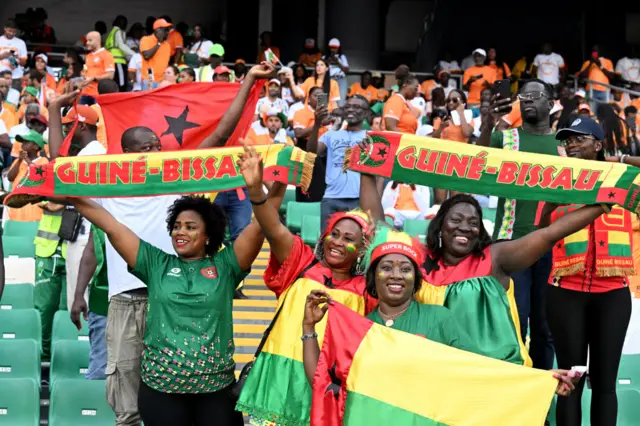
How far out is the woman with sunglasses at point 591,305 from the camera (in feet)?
20.2

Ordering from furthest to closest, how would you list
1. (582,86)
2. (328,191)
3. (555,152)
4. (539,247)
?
(582,86) < (328,191) < (555,152) < (539,247)

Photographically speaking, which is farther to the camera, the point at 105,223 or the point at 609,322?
the point at 609,322

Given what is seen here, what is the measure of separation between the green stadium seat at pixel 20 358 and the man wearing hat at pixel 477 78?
10.9 m

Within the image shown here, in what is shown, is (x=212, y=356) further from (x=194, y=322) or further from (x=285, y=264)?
(x=285, y=264)

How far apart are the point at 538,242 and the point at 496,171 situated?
0.54 m

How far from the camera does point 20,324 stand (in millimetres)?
8625

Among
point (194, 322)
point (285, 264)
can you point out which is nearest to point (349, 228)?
point (285, 264)

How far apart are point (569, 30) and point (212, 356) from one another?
22967 mm

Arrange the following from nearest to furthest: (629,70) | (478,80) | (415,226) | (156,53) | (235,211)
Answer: (235,211) → (415,226) → (156,53) → (478,80) → (629,70)

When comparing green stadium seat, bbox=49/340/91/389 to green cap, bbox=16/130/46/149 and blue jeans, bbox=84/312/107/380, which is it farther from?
green cap, bbox=16/130/46/149

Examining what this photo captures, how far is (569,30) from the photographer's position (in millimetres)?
27031

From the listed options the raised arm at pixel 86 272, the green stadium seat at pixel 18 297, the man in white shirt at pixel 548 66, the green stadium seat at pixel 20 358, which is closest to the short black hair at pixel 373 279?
the raised arm at pixel 86 272

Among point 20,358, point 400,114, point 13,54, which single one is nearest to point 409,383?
point 20,358

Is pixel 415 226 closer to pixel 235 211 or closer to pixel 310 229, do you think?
pixel 310 229
